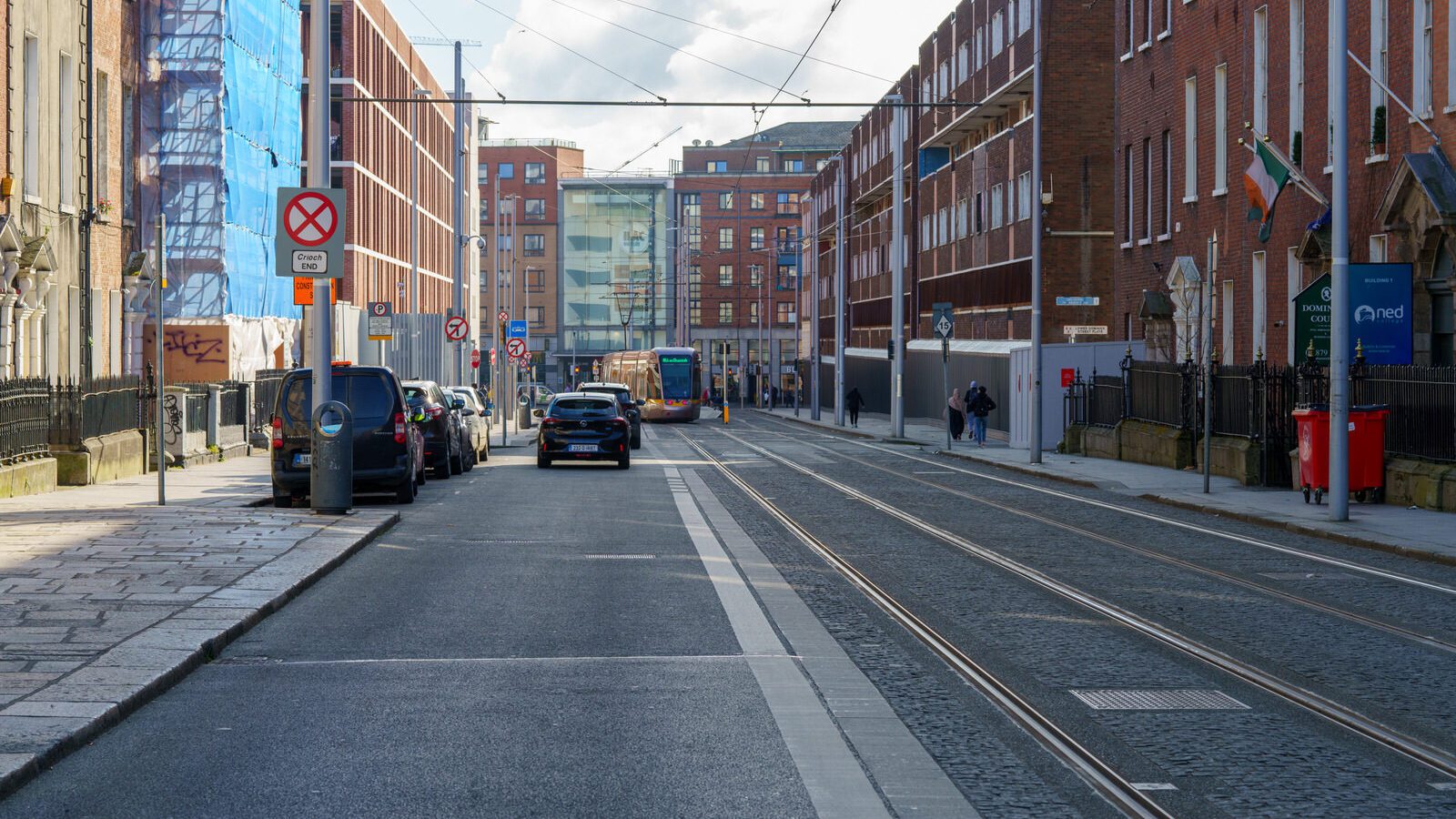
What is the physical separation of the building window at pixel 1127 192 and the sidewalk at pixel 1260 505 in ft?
20.6

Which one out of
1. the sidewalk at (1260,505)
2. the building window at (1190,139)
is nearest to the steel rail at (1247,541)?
the sidewalk at (1260,505)

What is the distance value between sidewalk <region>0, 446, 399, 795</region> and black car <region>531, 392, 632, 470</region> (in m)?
10.3

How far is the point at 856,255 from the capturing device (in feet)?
301

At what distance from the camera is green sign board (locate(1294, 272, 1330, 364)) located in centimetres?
2503

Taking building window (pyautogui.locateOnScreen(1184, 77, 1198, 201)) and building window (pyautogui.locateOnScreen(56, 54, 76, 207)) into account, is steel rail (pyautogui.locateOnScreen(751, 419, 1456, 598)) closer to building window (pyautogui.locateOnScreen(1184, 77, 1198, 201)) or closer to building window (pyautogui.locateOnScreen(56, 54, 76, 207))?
building window (pyautogui.locateOnScreen(1184, 77, 1198, 201))

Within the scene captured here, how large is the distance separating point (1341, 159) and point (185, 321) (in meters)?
31.9

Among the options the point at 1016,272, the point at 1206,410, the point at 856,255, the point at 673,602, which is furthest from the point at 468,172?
the point at 673,602

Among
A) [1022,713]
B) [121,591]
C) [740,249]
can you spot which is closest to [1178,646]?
[1022,713]

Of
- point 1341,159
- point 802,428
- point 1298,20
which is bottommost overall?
point 802,428

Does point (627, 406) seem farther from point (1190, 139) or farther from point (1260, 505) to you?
point (1260, 505)

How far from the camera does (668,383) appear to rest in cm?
7069

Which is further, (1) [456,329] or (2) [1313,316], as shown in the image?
(1) [456,329]

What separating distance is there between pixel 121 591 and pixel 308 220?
7.50 metres

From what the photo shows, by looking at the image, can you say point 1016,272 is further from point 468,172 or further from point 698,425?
point 468,172
